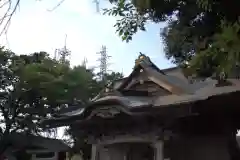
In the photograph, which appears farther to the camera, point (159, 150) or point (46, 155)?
point (46, 155)

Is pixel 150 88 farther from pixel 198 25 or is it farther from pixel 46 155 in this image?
pixel 46 155

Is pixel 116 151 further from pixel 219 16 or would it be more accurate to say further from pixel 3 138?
pixel 3 138

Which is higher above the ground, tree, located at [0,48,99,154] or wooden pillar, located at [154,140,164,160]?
tree, located at [0,48,99,154]

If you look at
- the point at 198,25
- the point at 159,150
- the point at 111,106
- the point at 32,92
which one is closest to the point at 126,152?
the point at 159,150

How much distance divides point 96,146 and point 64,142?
53.5ft

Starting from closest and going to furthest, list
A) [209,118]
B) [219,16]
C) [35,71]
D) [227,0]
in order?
[227,0], [219,16], [209,118], [35,71]

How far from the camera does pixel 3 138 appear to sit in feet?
81.6

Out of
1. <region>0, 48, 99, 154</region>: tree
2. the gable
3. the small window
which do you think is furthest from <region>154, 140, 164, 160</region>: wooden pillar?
the small window

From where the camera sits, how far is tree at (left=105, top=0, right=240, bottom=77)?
414cm

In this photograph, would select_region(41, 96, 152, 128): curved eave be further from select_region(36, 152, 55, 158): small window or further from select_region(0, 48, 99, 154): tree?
select_region(36, 152, 55, 158): small window

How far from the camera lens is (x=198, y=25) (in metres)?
6.05

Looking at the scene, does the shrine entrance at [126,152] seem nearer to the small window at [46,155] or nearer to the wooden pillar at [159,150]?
the wooden pillar at [159,150]

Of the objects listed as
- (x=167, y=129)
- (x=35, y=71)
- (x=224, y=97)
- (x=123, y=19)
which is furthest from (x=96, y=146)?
(x=35, y=71)

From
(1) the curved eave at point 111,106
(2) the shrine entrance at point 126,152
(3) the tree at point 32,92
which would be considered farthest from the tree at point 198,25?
(3) the tree at point 32,92
